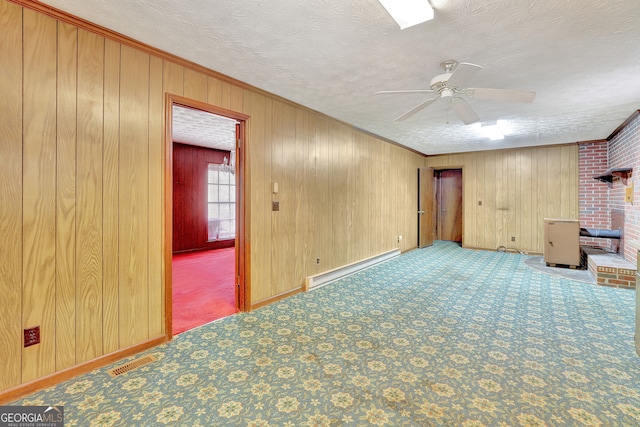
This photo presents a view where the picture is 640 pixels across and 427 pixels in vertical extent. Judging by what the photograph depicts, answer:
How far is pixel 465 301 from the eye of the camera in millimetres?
3525

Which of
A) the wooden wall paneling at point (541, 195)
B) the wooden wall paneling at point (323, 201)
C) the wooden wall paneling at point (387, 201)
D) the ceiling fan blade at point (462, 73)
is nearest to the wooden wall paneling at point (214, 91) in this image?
the wooden wall paneling at point (323, 201)

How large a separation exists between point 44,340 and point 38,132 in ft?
4.50

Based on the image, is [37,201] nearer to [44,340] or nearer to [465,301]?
[44,340]

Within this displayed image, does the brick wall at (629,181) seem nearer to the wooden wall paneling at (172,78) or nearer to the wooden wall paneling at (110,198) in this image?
the wooden wall paneling at (172,78)

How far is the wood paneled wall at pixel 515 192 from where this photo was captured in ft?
A: 20.6

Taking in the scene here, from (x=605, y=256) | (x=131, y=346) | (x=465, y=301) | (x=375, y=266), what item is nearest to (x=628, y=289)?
(x=605, y=256)

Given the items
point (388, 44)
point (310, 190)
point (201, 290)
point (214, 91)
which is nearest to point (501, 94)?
point (388, 44)

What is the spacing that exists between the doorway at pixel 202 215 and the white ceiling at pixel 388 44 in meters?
0.63

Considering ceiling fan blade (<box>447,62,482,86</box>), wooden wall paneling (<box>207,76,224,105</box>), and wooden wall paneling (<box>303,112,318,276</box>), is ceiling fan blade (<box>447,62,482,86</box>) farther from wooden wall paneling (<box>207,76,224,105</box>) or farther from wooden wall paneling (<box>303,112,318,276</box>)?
wooden wall paneling (<box>207,76,224,105</box>)

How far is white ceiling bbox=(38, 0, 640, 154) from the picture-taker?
1.89 m

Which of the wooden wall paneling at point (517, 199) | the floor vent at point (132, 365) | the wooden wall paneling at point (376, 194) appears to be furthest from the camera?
the wooden wall paneling at point (517, 199)

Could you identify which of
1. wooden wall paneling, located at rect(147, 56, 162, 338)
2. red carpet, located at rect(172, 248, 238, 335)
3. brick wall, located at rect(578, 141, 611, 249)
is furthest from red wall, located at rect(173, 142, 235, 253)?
brick wall, located at rect(578, 141, 611, 249)

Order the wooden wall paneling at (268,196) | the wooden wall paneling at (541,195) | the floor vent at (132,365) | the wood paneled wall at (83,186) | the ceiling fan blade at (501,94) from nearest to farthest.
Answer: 1. the wood paneled wall at (83,186)
2. the floor vent at (132,365)
3. the ceiling fan blade at (501,94)
4. the wooden wall paneling at (268,196)
5. the wooden wall paneling at (541,195)

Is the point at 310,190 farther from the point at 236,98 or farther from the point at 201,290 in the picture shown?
the point at 201,290
